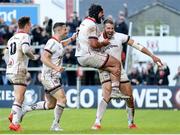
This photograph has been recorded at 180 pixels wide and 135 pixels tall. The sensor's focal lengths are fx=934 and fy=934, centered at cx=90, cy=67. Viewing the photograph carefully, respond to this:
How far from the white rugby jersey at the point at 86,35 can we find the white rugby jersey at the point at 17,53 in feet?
3.57

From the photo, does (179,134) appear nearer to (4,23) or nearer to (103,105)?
(103,105)

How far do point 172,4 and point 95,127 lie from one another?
60.3 m

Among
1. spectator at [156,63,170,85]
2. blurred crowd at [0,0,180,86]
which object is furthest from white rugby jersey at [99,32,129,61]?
spectator at [156,63,170,85]

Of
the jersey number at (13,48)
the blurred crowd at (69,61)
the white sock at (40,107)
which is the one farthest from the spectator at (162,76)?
the jersey number at (13,48)

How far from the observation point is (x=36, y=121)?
79.0ft

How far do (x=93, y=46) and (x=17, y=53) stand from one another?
5.16ft

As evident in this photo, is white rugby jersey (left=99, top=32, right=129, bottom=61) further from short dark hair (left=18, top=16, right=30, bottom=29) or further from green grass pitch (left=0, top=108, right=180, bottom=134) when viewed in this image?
short dark hair (left=18, top=16, right=30, bottom=29)

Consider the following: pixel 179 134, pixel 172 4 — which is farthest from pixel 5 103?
pixel 172 4

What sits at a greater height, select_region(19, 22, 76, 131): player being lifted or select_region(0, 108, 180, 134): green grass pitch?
select_region(19, 22, 76, 131): player being lifted

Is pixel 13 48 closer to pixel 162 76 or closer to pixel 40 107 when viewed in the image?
pixel 40 107

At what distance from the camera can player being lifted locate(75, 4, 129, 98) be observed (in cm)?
1928

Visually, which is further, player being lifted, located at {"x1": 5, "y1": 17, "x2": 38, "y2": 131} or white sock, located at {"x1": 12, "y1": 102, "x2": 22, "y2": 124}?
player being lifted, located at {"x1": 5, "y1": 17, "x2": 38, "y2": 131}

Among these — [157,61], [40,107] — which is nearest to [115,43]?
[157,61]

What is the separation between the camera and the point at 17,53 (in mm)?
19250
